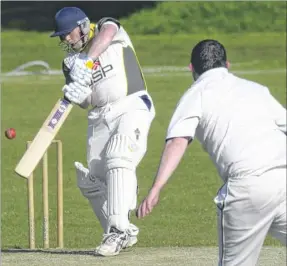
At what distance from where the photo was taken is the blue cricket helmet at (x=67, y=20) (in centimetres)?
779

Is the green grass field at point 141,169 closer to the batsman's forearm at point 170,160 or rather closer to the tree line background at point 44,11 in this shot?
the batsman's forearm at point 170,160

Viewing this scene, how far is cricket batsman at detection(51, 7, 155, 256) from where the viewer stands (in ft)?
25.6

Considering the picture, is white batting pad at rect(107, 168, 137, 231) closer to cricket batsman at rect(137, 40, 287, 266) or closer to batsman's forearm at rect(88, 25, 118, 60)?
batsman's forearm at rect(88, 25, 118, 60)

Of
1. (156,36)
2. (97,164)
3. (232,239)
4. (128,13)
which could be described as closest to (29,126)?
(97,164)

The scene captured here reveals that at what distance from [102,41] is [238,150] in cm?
232

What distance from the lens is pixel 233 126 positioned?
568cm

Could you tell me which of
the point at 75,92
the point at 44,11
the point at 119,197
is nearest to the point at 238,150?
the point at 75,92

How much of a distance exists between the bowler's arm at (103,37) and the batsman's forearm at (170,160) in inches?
83.8

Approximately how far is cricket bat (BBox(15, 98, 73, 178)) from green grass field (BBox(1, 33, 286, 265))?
7.31 feet

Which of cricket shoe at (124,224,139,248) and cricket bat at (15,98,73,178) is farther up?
cricket bat at (15,98,73,178)

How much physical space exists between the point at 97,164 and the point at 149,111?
53 centimetres

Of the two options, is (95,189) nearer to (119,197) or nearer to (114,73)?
(119,197)

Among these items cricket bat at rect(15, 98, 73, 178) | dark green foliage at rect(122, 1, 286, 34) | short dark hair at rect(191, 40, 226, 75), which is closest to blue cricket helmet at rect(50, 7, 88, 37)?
cricket bat at rect(15, 98, 73, 178)

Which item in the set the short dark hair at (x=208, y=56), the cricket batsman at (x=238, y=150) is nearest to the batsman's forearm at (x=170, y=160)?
the cricket batsman at (x=238, y=150)
